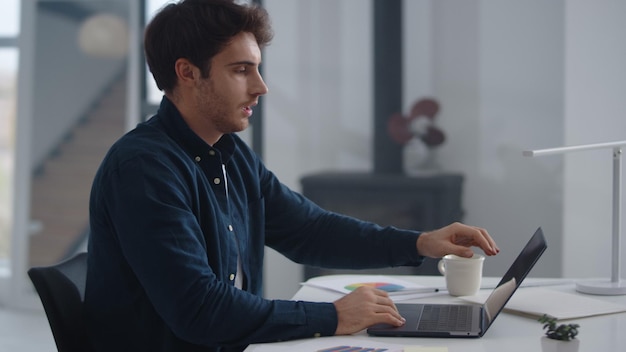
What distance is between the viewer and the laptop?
144cm

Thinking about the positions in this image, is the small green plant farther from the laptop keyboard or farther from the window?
the window

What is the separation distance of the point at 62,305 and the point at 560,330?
0.88 metres

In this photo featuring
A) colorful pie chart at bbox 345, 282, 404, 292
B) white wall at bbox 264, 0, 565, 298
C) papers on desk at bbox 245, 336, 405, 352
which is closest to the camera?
papers on desk at bbox 245, 336, 405, 352

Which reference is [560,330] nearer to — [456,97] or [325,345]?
[325,345]

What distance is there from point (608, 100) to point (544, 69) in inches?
14.1

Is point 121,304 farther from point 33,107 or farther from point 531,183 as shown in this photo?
point 33,107

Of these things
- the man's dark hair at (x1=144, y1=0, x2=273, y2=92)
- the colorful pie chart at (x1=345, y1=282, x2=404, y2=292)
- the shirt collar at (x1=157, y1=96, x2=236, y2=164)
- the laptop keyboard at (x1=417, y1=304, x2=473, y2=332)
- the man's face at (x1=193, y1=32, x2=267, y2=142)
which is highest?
the man's dark hair at (x1=144, y1=0, x2=273, y2=92)

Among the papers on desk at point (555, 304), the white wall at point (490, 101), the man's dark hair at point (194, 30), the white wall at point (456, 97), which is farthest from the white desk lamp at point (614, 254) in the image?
the white wall at point (456, 97)

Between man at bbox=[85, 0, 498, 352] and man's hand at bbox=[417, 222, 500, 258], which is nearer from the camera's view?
man at bbox=[85, 0, 498, 352]

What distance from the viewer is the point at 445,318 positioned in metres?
1.55

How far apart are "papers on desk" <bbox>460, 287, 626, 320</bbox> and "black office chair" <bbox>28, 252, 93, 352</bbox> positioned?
2.56 ft

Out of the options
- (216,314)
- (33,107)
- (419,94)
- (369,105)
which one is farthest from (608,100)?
(33,107)

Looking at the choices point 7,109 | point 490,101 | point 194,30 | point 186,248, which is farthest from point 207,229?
point 7,109

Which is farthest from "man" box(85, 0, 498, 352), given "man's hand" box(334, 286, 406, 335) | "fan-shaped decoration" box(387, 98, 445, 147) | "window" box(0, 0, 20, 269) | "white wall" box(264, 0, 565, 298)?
"window" box(0, 0, 20, 269)
